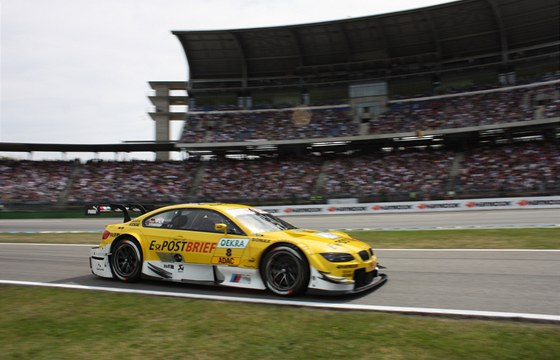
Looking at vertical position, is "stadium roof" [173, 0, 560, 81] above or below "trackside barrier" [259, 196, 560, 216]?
above

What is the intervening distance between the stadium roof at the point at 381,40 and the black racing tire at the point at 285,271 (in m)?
33.7

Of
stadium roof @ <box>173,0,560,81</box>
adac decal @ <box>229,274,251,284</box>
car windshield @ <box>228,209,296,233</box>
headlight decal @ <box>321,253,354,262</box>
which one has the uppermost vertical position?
stadium roof @ <box>173,0,560,81</box>

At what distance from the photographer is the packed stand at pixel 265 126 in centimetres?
3728

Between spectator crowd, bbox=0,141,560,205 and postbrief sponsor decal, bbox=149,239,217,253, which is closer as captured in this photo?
postbrief sponsor decal, bbox=149,239,217,253

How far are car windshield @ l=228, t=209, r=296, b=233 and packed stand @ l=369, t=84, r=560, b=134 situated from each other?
95.6 feet

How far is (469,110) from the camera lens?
111ft

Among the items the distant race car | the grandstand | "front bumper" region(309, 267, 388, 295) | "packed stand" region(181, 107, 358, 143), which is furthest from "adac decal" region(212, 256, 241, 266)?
"packed stand" region(181, 107, 358, 143)

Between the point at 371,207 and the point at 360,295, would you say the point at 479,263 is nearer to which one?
the point at 360,295

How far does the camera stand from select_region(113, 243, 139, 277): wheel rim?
708cm

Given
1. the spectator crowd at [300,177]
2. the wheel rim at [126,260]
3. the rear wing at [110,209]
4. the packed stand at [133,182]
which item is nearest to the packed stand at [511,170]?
the spectator crowd at [300,177]

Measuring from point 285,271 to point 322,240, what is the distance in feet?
2.15

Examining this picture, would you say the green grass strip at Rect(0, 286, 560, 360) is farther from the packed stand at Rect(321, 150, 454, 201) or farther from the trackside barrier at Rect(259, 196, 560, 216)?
the packed stand at Rect(321, 150, 454, 201)

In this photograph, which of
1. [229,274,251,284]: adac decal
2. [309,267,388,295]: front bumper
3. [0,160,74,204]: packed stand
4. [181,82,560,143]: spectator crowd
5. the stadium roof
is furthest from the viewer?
[0,160,74,204]: packed stand

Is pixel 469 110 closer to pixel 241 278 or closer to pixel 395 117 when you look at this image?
pixel 395 117
